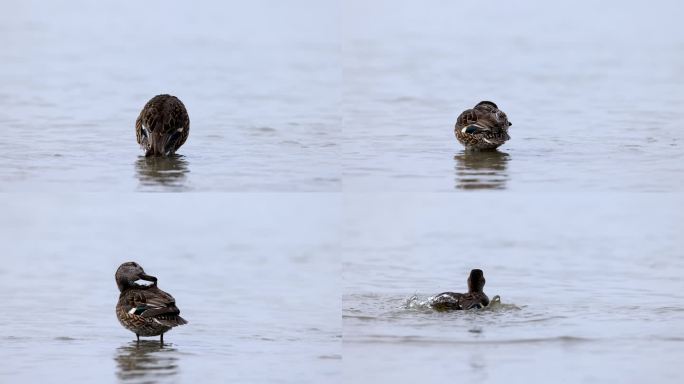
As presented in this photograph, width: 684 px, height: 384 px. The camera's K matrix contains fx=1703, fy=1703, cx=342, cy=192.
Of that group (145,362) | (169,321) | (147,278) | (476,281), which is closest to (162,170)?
(147,278)

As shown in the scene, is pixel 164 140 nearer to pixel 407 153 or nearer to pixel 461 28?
pixel 407 153

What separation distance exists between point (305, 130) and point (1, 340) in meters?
3.13

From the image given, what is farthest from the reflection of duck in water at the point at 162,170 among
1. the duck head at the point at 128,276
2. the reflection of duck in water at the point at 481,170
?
the reflection of duck in water at the point at 481,170

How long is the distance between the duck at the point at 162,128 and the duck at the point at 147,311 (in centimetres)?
98

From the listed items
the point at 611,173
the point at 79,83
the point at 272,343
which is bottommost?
the point at 272,343

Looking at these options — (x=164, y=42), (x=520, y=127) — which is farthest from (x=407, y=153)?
(x=164, y=42)

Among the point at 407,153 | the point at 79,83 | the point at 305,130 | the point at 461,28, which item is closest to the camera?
the point at 407,153

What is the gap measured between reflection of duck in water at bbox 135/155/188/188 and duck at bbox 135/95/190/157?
0.08 meters

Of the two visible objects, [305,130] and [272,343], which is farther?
→ [305,130]

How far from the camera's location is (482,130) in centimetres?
1300

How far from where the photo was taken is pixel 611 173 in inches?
486

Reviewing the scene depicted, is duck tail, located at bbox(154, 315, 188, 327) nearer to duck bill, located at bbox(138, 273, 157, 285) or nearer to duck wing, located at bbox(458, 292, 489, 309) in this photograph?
duck bill, located at bbox(138, 273, 157, 285)

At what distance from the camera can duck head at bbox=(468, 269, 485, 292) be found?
13.0 m

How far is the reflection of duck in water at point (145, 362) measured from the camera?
11008 mm
